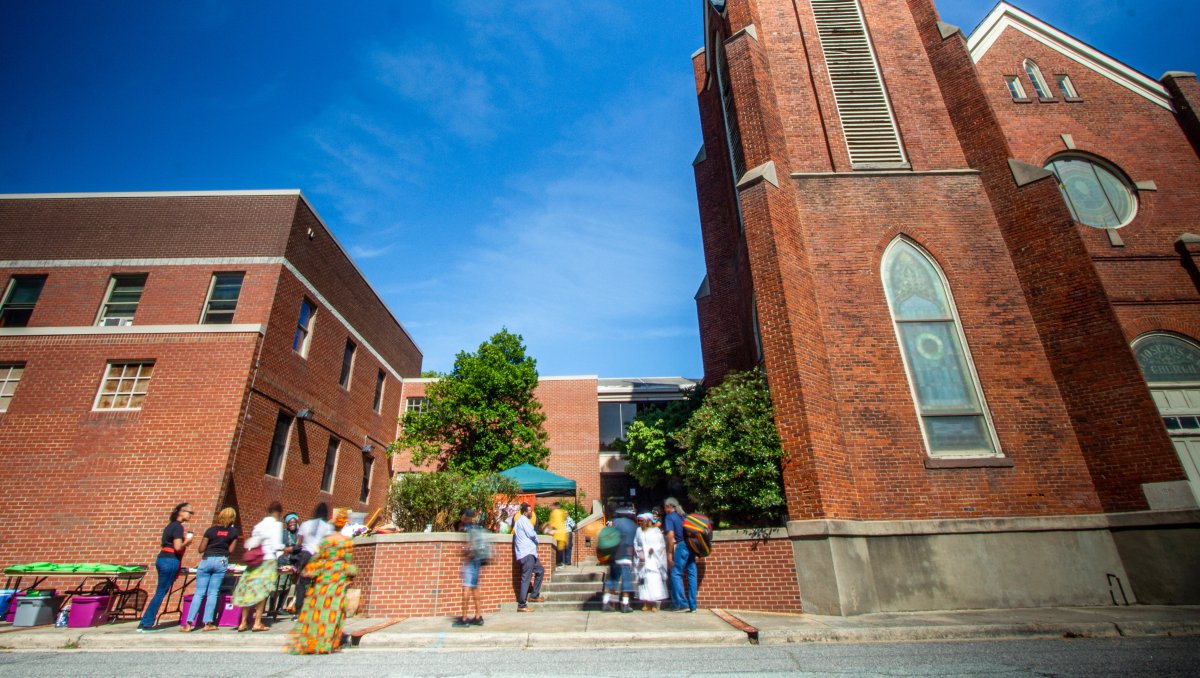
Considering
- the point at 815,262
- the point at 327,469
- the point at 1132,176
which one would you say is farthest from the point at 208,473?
the point at 1132,176

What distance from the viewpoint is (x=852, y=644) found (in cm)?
584

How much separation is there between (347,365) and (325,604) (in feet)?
49.6

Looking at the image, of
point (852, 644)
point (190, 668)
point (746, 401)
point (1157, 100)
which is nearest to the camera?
point (190, 668)

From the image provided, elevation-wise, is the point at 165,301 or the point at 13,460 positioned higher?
the point at 165,301

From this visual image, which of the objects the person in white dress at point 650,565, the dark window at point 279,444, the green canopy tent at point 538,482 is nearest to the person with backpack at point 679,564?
the person in white dress at point 650,565

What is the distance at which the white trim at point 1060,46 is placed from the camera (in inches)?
557

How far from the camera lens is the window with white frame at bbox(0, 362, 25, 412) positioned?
1287 cm

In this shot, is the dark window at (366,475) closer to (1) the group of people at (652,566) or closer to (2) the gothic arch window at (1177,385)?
(1) the group of people at (652,566)

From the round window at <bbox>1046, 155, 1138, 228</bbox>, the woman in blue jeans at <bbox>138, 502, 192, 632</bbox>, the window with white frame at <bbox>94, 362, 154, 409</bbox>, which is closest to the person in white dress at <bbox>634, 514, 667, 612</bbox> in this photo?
the woman in blue jeans at <bbox>138, 502, 192, 632</bbox>

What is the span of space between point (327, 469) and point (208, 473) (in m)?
5.98

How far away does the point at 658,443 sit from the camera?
1524cm

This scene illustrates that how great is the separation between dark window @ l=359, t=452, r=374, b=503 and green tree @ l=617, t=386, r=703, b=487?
11.0 metres

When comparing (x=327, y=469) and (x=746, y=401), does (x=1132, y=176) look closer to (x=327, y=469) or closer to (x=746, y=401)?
(x=746, y=401)

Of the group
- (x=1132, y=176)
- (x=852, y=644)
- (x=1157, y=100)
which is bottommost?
(x=852, y=644)
